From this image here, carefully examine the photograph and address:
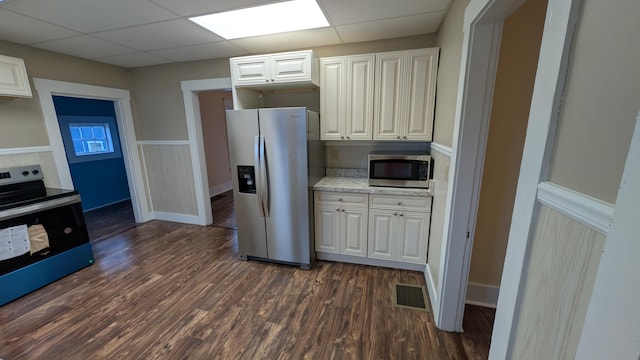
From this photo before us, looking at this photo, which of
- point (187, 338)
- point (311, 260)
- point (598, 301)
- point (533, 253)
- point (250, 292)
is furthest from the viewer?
point (311, 260)

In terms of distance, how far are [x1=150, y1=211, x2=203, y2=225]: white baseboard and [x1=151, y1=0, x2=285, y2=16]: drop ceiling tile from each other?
293cm

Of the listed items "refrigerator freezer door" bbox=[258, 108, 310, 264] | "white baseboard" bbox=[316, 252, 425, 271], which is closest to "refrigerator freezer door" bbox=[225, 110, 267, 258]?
"refrigerator freezer door" bbox=[258, 108, 310, 264]

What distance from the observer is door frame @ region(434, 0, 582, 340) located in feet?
2.08

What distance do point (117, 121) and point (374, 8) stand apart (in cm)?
395

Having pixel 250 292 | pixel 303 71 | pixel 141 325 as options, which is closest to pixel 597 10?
pixel 303 71

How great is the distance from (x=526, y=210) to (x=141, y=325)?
8.57 ft

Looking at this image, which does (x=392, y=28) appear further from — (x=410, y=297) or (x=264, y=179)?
(x=410, y=297)

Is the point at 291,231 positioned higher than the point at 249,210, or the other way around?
the point at 249,210

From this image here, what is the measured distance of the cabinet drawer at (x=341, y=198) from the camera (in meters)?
2.53

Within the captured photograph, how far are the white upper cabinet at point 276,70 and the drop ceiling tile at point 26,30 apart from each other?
61.0 inches

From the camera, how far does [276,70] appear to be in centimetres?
254

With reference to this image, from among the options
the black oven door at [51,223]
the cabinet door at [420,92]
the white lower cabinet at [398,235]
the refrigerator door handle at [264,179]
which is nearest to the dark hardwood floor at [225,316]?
the white lower cabinet at [398,235]

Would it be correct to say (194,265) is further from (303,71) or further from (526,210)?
(526,210)

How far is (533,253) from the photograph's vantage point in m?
0.72
